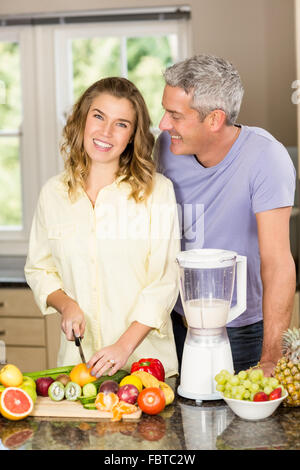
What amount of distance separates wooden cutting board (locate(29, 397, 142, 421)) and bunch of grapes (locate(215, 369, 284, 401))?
0.56 ft

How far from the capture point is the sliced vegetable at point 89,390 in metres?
1.39

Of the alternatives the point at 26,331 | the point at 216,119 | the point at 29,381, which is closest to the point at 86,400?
the point at 29,381

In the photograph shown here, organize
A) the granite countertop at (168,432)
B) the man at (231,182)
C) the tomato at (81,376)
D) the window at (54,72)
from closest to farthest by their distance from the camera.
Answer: the granite countertop at (168,432) → the tomato at (81,376) → the man at (231,182) → the window at (54,72)

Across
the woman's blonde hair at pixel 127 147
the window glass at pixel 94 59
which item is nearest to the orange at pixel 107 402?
the woman's blonde hair at pixel 127 147

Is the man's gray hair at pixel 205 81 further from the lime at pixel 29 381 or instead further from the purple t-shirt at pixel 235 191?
the lime at pixel 29 381

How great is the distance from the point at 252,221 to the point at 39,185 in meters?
1.82

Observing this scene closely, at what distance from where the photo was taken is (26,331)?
2.94 m

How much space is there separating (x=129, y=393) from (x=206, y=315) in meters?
0.22

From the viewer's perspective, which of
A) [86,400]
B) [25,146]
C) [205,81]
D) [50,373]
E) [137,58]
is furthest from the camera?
[25,146]

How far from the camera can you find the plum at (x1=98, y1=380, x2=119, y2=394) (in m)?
1.38

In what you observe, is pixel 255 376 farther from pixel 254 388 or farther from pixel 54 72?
pixel 54 72

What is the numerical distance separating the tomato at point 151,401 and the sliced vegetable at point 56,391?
0.56ft
